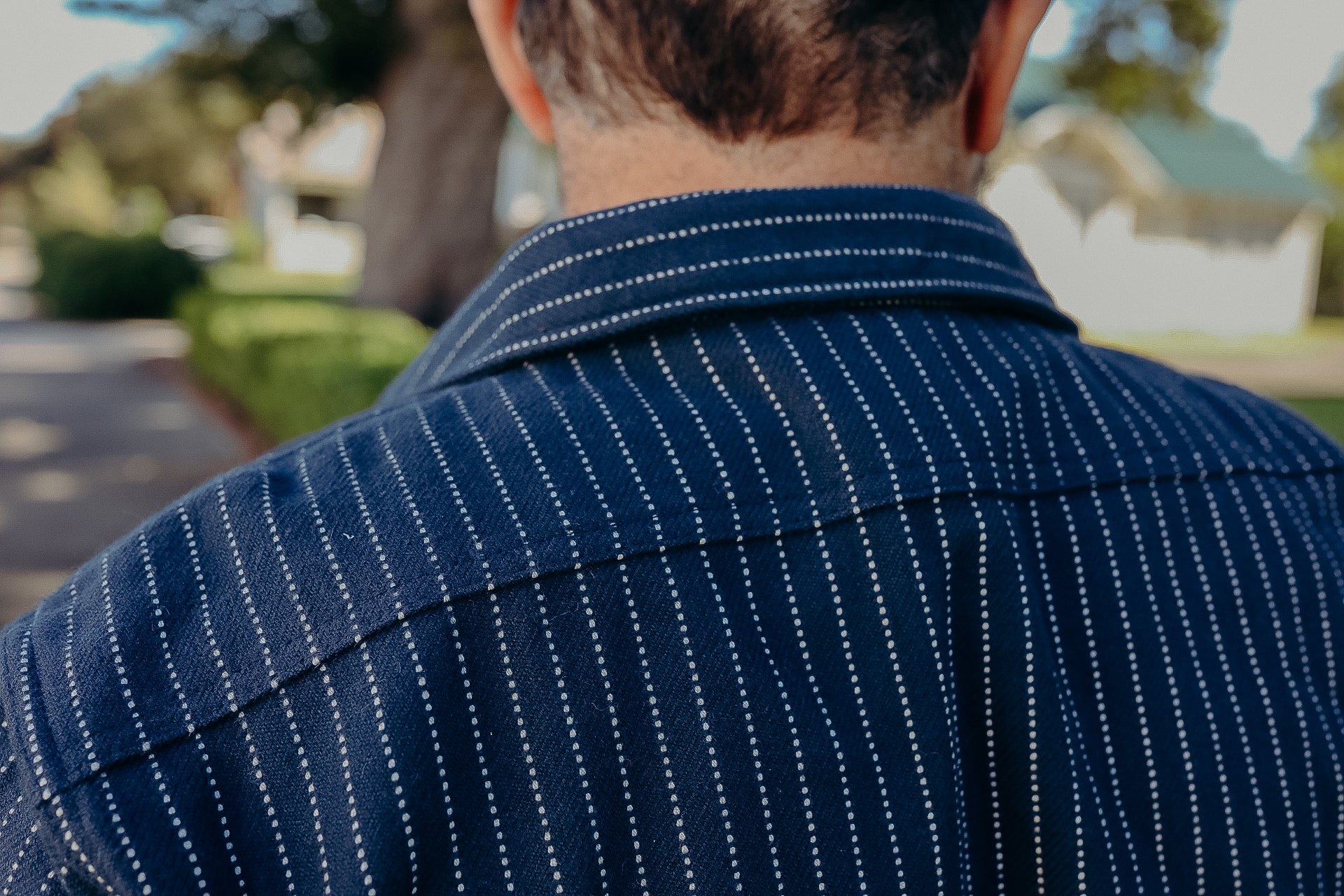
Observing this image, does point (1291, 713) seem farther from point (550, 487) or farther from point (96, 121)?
point (96, 121)

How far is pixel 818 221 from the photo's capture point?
100cm

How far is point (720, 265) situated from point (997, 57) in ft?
1.30

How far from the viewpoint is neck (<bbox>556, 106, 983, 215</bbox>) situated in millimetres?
1030

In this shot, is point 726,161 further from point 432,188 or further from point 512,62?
point 432,188

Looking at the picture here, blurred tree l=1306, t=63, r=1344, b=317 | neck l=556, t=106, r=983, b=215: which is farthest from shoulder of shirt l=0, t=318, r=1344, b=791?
blurred tree l=1306, t=63, r=1344, b=317

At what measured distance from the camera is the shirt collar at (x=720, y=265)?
960 mm

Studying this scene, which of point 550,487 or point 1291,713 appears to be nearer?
point 550,487

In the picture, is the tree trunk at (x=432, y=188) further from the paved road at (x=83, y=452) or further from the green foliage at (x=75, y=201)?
the green foliage at (x=75, y=201)

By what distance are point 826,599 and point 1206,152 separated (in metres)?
28.2

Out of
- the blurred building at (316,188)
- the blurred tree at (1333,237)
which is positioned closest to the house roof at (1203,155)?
the blurred tree at (1333,237)

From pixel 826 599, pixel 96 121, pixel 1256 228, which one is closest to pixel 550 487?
pixel 826 599

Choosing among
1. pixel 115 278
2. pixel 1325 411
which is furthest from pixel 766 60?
pixel 115 278

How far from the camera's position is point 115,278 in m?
20.5

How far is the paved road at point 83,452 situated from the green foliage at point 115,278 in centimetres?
468
